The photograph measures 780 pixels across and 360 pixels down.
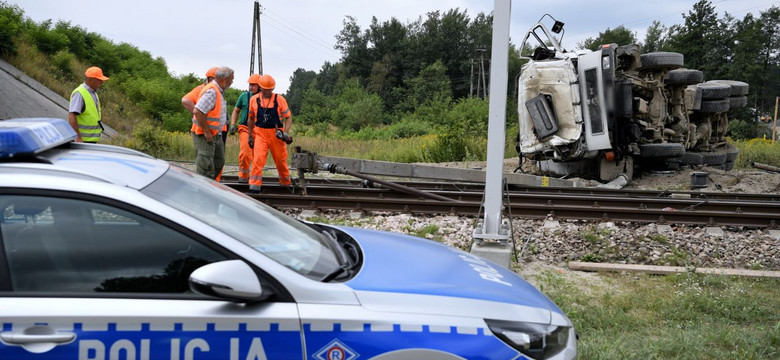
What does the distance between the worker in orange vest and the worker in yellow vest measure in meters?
1.19

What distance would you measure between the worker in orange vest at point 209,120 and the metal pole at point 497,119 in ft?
13.2

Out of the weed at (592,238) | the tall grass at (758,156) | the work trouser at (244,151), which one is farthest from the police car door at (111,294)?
the tall grass at (758,156)

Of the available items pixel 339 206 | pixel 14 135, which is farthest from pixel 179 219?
pixel 339 206

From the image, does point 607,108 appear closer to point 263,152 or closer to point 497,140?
point 263,152

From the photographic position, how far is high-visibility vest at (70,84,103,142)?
7.60 metres

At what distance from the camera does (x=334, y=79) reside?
90.9 meters

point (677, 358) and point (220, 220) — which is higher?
point (220, 220)

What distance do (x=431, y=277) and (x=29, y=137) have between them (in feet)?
6.03

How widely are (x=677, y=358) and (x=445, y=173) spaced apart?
27.6 ft

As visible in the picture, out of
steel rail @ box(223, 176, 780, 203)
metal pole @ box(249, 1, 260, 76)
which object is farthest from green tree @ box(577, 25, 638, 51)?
steel rail @ box(223, 176, 780, 203)

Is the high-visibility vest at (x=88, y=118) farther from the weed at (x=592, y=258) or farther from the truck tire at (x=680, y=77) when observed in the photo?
the truck tire at (x=680, y=77)

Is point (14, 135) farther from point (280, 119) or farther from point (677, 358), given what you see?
point (280, 119)

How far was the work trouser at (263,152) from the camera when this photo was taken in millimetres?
9297

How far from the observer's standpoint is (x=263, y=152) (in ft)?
30.8
